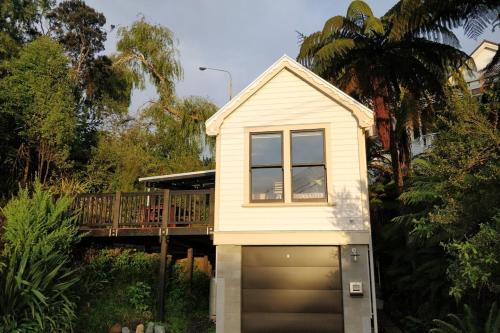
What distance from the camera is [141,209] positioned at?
11875 millimetres

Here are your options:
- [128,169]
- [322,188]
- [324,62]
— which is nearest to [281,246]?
[322,188]

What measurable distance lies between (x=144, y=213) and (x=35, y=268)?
321 centimetres

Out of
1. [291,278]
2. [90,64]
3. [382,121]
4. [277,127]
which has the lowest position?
[291,278]

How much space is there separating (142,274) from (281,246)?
15.9 feet

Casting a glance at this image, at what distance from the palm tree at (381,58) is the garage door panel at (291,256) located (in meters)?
4.43

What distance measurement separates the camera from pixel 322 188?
10.1 metres

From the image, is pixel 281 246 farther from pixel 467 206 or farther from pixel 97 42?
pixel 97 42

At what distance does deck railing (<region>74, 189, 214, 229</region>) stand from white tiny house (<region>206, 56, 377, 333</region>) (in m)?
1.36

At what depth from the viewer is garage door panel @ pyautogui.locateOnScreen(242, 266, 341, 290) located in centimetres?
962

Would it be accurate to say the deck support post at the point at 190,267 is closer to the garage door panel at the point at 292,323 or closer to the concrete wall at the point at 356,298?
the garage door panel at the point at 292,323

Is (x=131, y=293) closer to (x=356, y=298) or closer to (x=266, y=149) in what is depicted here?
(x=266, y=149)

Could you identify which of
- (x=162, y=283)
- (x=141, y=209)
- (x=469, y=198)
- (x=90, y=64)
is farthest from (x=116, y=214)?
(x=90, y=64)

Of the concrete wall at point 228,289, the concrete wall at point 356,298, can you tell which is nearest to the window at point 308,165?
the concrete wall at point 356,298

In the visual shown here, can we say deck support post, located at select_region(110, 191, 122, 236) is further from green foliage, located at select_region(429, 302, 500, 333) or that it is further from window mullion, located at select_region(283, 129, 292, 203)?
green foliage, located at select_region(429, 302, 500, 333)
